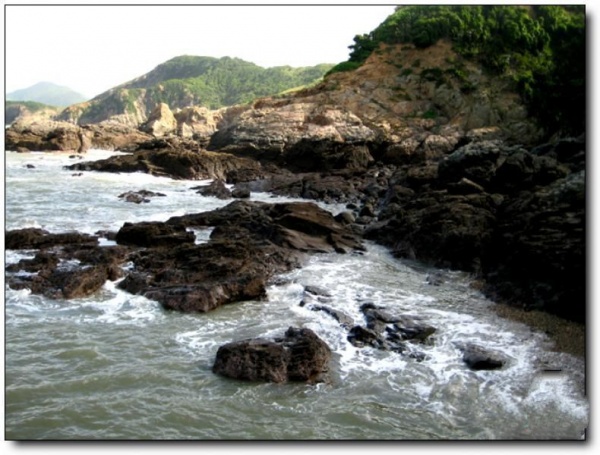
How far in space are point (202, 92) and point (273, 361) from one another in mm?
152076

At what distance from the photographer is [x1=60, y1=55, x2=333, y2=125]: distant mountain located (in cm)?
14538

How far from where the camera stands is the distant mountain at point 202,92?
14538cm

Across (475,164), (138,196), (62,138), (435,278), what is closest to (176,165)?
(138,196)

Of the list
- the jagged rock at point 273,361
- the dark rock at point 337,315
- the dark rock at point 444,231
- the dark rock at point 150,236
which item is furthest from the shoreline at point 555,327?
the dark rock at point 150,236

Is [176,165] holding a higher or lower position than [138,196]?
higher

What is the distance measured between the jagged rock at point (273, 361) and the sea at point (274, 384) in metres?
0.18

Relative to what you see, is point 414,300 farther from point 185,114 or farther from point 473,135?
point 185,114

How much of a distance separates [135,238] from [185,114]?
218 feet

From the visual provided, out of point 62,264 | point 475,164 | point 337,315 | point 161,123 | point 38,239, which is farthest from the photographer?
point 161,123

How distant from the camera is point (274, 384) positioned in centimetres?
878

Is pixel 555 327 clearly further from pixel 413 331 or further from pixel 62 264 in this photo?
pixel 62 264

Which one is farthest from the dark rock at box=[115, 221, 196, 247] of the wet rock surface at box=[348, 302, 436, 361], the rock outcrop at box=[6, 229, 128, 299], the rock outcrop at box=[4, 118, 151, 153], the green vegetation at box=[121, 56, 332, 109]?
the green vegetation at box=[121, 56, 332, 109]

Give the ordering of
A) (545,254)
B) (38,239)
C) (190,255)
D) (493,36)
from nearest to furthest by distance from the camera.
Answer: (545,254) → (190,255) → (38,239) → (493,36)

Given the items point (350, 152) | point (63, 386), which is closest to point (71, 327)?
point (63, 386)
